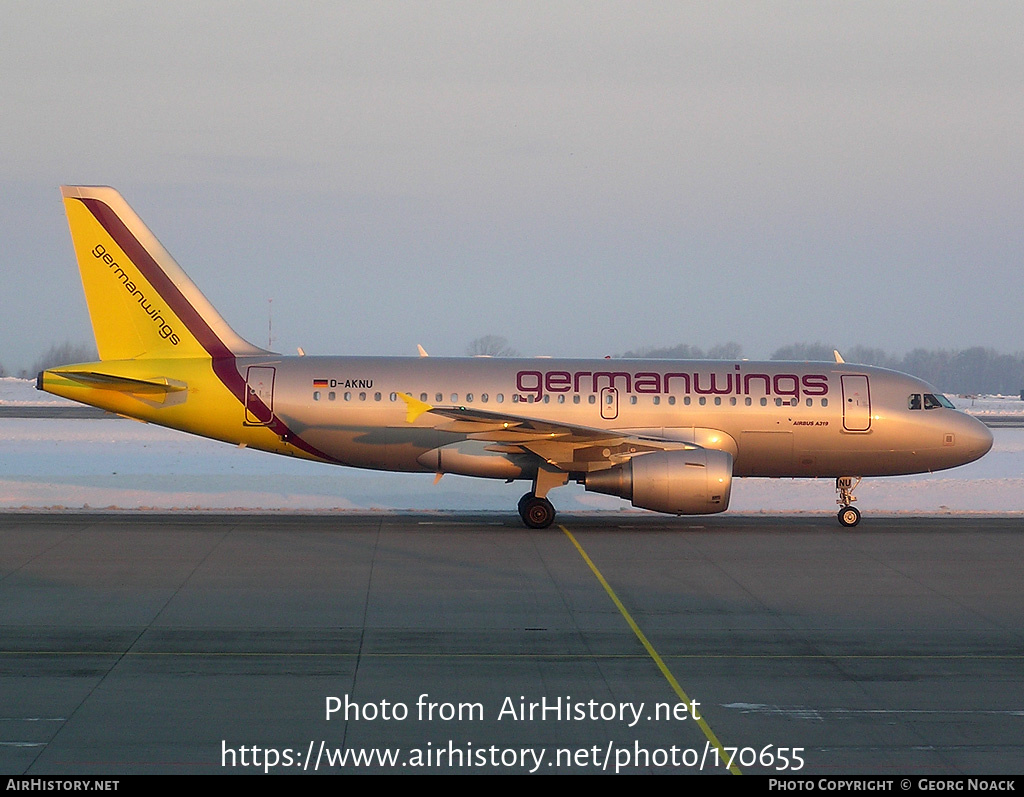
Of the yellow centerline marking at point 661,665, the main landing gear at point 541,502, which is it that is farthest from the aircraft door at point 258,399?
the yellow centerline marking at point 661,665

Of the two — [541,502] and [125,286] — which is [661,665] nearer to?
[541,502]

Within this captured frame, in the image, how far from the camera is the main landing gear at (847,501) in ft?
70.3

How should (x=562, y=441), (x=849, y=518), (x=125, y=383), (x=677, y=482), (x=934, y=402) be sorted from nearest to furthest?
(x=677, y=482)
(x=562, y=441)
(x=125, y=383)
(x=849, y=518)
(x=934, y=402)

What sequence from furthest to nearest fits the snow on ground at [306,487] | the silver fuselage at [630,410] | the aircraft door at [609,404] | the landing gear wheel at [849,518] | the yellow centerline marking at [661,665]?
the snow on ground at [306,487]
the aircraft door at [609,404]
the silver fuselage at [630,410]
the landing gear wheel at [849,518]
the yellow centerline marking at [661,665]

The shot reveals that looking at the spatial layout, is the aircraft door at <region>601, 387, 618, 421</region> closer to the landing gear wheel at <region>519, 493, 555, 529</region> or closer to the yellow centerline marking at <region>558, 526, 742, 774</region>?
the landing gear wheel at <region>519, 493, 555, 529</region>

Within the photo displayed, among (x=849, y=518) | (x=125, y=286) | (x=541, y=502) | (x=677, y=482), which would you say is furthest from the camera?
(x=125, y=286)

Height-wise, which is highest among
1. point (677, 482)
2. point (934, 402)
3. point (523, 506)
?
point (934, 402)

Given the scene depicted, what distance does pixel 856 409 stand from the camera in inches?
870

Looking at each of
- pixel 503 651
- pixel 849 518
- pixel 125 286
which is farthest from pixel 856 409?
pixel 125 286

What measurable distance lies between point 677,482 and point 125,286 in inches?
478

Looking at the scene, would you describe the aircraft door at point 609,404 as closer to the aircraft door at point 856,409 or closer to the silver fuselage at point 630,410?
the silver fuselage at point 630,410

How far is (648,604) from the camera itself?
559 inches

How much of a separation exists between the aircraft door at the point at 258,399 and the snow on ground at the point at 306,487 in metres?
2.61

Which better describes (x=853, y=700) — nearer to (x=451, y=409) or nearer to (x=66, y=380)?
(x=451, y=409)
